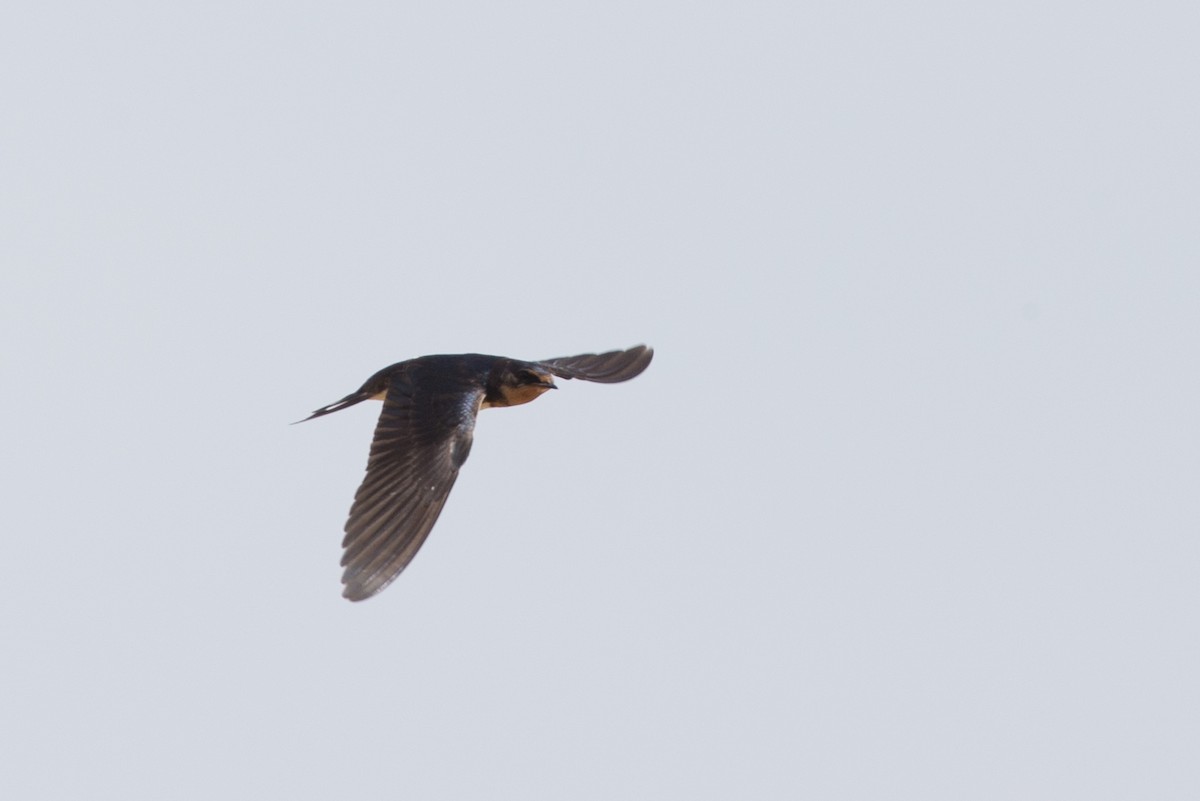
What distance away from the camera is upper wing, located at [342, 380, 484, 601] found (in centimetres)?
808

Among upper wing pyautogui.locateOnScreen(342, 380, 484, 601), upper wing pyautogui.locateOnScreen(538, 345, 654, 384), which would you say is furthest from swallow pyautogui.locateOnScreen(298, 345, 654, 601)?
upper wing pyautogui.locateOnScreen(538, 345, 654, 384)

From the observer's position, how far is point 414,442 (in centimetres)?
891

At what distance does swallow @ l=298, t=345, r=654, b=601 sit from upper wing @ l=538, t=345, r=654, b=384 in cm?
39

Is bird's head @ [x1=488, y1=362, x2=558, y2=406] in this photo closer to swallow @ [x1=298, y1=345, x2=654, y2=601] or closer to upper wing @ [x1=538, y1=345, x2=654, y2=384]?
swallow @ [x1=298, y1=345, x2=654, y2=601]

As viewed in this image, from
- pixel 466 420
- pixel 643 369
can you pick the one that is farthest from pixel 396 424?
pixel 643 369

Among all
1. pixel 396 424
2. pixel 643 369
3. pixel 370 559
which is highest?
pixel 643 369

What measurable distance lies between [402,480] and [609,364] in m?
3.28

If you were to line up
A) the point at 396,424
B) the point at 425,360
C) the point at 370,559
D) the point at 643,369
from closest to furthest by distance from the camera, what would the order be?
the point at 370,559
the point at 396,424
the point at 425,360
the point at 643,369

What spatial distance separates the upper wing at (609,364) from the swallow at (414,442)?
1.27 feet

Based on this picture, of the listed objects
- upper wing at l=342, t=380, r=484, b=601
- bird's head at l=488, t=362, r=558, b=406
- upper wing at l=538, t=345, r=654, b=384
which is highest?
upper wing at l=538, t=345, r=654, b=384

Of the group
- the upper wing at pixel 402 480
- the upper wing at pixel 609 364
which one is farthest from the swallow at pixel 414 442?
the upper wing at pixel 609 364

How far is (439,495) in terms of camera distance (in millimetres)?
8586

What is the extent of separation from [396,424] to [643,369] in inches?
107

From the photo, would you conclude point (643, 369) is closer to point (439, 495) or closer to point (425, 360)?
point (425, 360)
